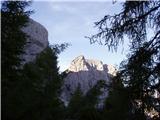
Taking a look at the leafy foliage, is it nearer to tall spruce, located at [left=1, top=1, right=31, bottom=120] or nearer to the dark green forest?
the dark green forest

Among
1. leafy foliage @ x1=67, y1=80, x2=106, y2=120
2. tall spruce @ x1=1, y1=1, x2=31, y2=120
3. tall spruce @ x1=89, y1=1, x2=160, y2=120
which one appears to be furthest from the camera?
leafy foliage @ x1=67, y1=80, x2=106, y2=120

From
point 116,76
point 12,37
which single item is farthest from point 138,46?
point 12,37

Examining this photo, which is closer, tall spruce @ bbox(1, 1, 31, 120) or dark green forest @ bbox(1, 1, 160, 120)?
dark green forest @ bbox(1, 1, 160, 120)

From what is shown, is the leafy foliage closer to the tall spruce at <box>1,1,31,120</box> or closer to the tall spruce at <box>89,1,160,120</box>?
the tall spruce at <box>1,1,31,120</box>

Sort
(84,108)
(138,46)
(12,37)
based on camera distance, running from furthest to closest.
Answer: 1. (84,108)
2. (12,37)
3. (138,46)

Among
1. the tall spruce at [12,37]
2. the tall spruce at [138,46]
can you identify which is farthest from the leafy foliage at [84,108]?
the tall spruce at [138,46]

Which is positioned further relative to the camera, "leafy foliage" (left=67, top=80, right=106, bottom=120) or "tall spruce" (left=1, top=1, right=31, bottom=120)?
"leafy foliage" (left=67, top=80, right=106, bottom=120)

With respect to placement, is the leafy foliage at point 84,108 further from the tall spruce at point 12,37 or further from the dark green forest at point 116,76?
the tall spruce at point 12,37

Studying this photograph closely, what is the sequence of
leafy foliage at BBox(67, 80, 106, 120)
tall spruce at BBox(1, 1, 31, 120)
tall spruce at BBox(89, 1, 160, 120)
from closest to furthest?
tall spruce at BBox(89, 1, 160, 120), tall spruce at BBox(1, 1, 31, 120), leafy foliage at BBox(67, 80, 106, 120)

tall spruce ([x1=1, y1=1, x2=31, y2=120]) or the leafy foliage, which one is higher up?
tall spruce ([x1=1, y1=1, x2=31, y2=120])

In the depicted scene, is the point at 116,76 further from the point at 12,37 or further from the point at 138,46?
the point at 12,37

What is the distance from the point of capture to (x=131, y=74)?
10156mm

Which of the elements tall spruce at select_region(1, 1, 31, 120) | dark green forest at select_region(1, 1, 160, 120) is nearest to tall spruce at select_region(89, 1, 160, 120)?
dark green forest at select_region(1, 1, 160, 120)

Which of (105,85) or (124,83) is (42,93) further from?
(124,83)
